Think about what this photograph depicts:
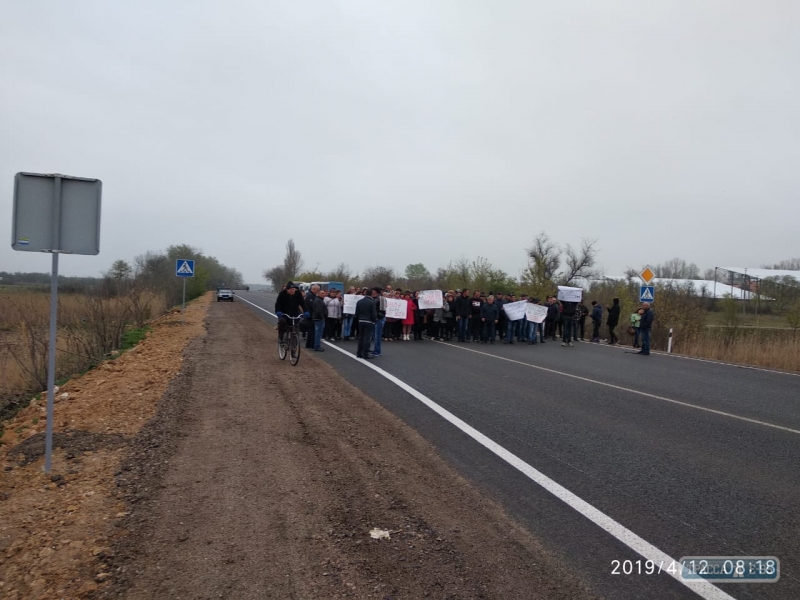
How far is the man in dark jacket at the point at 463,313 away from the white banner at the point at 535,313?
2637mm

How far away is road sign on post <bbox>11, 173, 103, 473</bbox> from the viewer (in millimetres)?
5727

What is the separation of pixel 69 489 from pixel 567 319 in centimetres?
1954

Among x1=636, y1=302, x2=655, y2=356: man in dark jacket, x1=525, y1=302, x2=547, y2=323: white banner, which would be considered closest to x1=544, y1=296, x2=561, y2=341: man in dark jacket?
x1=525, y1=302, x2=547, y2=323: white banner

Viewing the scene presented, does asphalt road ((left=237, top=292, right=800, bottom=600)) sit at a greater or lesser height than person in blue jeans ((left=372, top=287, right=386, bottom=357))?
lesser

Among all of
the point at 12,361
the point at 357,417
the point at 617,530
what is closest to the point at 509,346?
the point at 357,417

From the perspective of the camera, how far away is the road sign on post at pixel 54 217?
5.73 m

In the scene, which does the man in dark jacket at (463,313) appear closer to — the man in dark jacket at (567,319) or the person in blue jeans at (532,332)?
the person in blue jeans at (532,332)

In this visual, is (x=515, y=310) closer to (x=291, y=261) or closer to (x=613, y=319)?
(x=613, y=319)

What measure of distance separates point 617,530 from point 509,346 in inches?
645

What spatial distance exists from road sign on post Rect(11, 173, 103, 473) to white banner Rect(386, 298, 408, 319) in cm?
1514

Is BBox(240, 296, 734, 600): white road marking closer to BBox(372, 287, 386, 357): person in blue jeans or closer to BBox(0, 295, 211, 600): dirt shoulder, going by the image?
BBox(0, 295, 211, 600): dirt shoulder

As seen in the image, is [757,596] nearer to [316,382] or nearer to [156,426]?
[156,426]

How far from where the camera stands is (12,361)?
14.9 m
